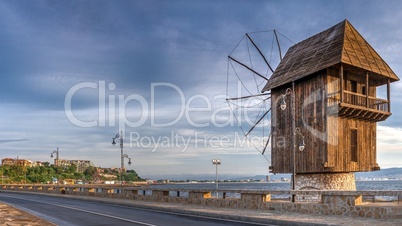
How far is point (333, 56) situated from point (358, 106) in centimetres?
413

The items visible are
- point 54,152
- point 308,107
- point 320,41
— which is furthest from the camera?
point 54,152

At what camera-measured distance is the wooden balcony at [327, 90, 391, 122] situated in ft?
91.1

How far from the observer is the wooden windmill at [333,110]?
28094 millimetres

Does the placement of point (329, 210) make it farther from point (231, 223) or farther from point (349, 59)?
point (349, 59)

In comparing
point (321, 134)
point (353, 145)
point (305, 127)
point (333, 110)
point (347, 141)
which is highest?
point (333, 110)

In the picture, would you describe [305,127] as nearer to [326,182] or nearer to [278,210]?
[326,182]

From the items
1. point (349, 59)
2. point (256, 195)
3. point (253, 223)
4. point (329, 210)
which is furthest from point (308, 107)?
point (253, 223)

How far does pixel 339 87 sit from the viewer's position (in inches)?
1126

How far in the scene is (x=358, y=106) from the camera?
2814cm

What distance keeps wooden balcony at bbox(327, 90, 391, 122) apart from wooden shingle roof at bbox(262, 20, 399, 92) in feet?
7.19

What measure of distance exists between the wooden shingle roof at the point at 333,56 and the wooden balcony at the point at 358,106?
2.19 meters

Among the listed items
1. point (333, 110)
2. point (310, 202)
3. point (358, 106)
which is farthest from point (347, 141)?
point (310, 202)

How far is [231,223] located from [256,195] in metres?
4.72

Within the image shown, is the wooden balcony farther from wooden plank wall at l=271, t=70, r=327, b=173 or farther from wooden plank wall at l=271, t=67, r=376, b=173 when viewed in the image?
wooden plank wall at l=271, t=70, r=327, b=173
